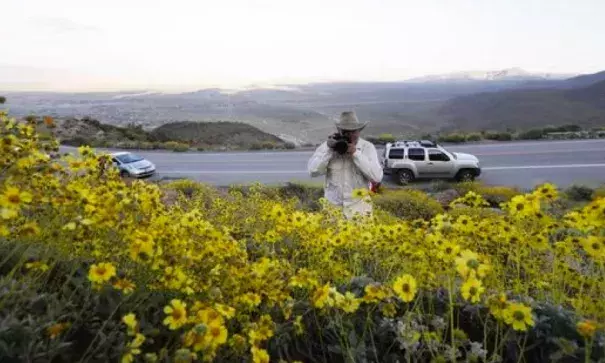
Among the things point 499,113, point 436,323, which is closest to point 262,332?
point 436,323

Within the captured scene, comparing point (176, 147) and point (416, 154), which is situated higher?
point (416, 154)

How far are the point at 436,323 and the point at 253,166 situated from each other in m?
22.8

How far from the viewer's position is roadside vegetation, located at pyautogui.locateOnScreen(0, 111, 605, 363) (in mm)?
1638

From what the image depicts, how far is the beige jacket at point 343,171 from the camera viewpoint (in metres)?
5.20

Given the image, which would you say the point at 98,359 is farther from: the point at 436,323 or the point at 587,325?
the point at 587,325

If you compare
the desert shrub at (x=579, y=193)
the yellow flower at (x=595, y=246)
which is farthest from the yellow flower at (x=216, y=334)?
the desert shrub at (x=579, y=193)

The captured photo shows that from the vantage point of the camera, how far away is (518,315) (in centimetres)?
163

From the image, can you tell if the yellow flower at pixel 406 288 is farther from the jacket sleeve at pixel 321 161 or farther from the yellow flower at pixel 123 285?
the jacket sleeve at pixel 321 161

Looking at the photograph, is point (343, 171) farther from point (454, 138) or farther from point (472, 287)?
point (454, 138)

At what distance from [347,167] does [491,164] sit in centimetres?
1881

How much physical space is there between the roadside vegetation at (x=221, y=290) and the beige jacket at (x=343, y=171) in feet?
7.76

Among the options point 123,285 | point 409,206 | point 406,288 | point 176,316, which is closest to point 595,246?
point 406,288

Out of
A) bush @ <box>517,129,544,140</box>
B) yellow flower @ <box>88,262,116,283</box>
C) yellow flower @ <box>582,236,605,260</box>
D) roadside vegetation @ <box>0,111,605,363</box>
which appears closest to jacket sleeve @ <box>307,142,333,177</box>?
roadside vegetation @ <box>0,111,605,363</box>

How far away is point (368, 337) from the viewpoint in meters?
2.21
